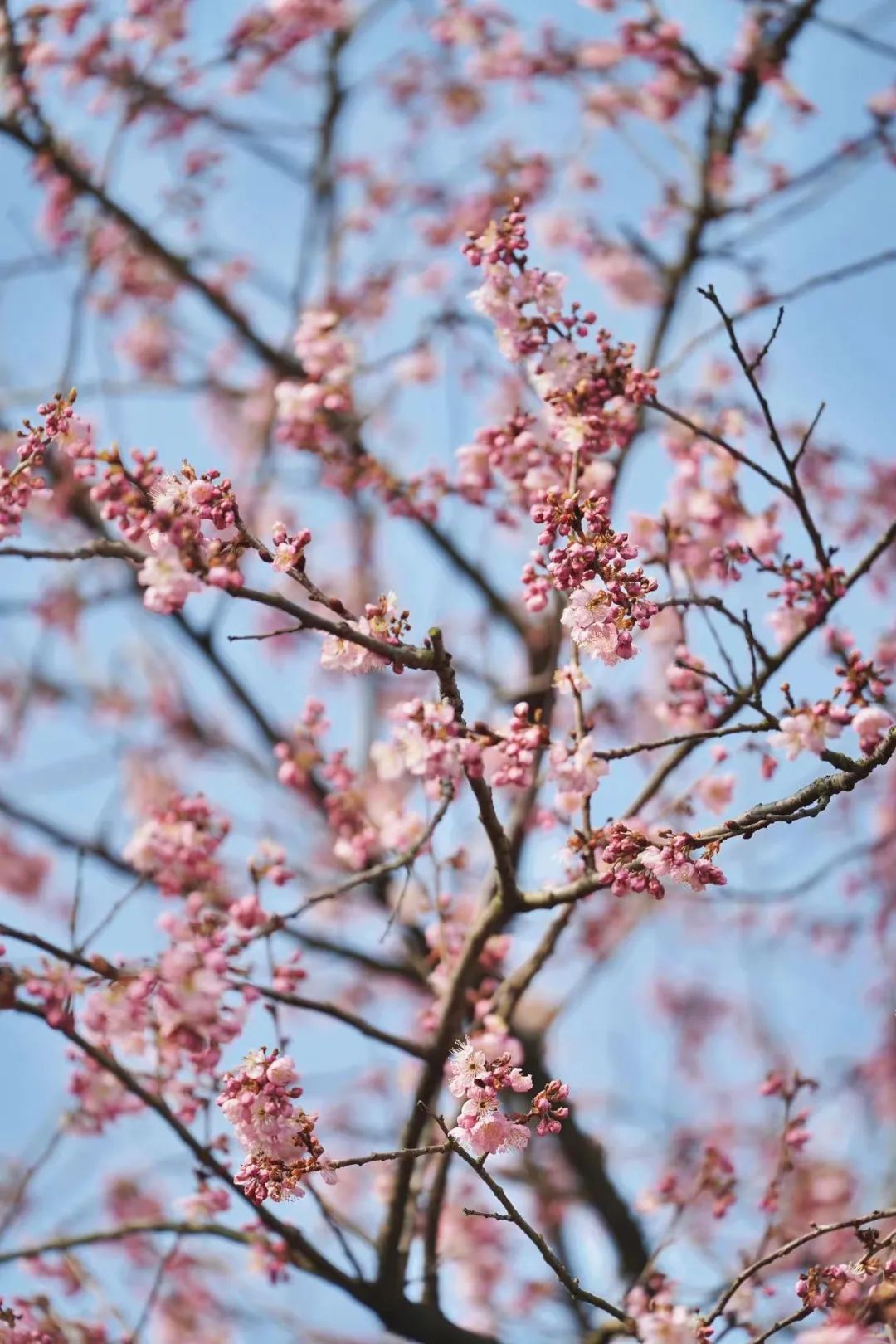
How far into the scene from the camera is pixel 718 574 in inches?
156

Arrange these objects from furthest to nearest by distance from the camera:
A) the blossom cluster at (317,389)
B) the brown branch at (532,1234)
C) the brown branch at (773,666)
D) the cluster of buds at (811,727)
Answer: the blossom cluster at (317,389) < the brown branch at (773,666) < the cluster of buds at (811,727) < the brown branch at (532,1234)

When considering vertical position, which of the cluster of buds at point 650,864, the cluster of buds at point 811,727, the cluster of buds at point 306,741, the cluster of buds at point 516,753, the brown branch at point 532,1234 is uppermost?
the cluster of buds at point 306,741

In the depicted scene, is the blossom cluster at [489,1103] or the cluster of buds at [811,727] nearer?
the blossom cluster at [489,1103]

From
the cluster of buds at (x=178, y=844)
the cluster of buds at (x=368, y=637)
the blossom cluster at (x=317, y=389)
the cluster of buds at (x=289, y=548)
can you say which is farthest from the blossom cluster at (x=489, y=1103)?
the blossom cluster at (x=317, y=389)

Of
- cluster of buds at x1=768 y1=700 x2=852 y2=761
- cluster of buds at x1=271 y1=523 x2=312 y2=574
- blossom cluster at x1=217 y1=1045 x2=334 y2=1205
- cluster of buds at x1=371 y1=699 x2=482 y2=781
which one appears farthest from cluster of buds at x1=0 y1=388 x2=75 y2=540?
cluster of buds at x1=768 y1=700 x2=852 y2=761

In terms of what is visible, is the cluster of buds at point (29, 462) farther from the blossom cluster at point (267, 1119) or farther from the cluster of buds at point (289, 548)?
the blossom cluster at point (267, 1119)

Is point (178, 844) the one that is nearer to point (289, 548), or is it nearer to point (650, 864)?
point (289, 548)

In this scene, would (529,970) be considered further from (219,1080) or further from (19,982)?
(19,982)

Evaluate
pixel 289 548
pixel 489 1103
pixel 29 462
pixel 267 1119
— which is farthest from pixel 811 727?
pixel 29 462

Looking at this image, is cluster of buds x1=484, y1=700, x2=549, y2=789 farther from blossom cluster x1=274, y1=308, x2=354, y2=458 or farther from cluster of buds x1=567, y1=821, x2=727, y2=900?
blossom cluster x1=274, y1=308, x2=354, y2=458

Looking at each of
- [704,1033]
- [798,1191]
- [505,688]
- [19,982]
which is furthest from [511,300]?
[704,1033]

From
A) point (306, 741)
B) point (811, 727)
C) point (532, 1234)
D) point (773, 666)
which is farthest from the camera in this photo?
point (306, 741)

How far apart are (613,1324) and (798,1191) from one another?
4266 millimetres

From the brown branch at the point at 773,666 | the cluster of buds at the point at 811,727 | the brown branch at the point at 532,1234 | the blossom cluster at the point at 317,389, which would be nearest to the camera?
the brown branch at the point at 532,1234
